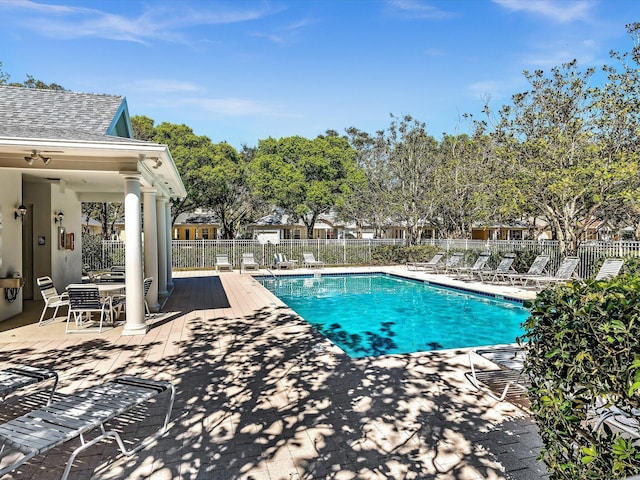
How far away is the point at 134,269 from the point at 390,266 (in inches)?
691

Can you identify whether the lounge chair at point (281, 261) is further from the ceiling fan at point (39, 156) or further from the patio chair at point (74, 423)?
the patio chair at point (74, 423)

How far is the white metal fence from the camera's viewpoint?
16148 millimetres

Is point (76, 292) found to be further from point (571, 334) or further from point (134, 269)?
point (571, 334)

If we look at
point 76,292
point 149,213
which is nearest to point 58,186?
point 149,213

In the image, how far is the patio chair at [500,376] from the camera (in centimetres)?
427

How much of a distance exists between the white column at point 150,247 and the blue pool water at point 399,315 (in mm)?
4026

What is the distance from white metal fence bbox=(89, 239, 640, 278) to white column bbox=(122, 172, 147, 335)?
13.8 metres

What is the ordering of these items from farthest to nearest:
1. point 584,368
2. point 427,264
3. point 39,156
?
point 427,264 → point 39,156 → point 584,368

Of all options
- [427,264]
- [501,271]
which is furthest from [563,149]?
[427,264]

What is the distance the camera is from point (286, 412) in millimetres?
3936

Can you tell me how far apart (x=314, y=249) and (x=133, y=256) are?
16.1 m

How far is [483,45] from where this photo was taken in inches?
573

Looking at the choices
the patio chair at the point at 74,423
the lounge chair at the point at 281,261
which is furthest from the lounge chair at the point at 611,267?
the lounge chair at the point at 281,261

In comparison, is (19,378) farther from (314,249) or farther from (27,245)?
(314,249)
